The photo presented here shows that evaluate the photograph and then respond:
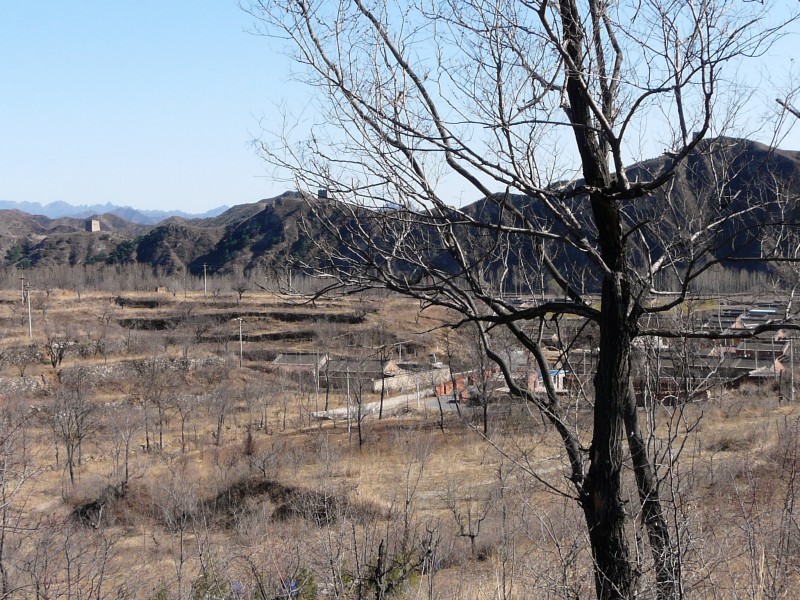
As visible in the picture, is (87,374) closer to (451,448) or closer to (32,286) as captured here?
(451,448)

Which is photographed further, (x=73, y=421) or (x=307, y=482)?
(x=73, y=421)

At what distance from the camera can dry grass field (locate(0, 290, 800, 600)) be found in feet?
13.8

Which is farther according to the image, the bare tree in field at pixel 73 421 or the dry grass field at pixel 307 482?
the bare tree in field at pixel 73 421

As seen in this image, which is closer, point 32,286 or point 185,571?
point 185,571

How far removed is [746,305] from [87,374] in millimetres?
34908

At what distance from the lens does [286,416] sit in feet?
96.8

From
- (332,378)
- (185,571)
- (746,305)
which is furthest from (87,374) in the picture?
(746,305)

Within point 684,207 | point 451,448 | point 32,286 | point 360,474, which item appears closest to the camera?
Result: point 684,207

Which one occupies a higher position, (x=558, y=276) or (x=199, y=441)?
(x=558, y=276)

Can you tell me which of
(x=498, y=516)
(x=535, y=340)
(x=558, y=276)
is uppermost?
(x=558, y=276)

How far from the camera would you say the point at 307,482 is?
734 inches

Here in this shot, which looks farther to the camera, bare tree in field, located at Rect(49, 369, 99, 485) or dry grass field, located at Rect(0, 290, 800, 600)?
bare tree in field, located at Rect(49, 369, 99, 485)

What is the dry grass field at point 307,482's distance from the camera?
420 cm

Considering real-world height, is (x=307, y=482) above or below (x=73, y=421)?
below
